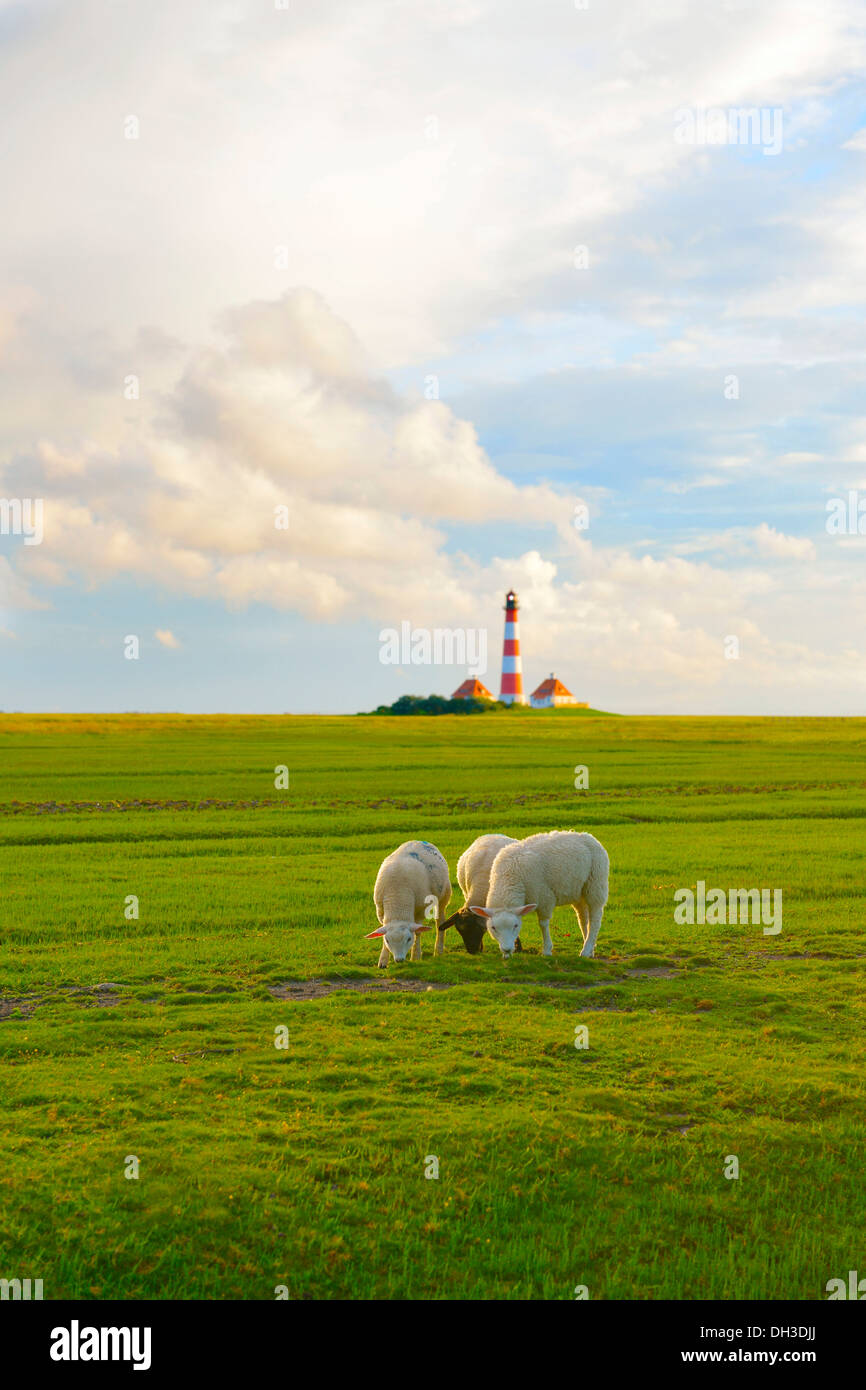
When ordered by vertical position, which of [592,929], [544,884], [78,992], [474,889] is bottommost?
[78,992]

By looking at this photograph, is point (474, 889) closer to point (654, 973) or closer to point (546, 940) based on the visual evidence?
point (546, 940)

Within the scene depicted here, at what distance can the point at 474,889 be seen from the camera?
1755 cm


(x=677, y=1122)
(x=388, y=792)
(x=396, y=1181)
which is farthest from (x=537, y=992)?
(x=388, y=792)

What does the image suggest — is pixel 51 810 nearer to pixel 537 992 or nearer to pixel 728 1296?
pixel 537 992

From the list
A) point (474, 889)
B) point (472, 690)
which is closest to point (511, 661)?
point (472, 690)

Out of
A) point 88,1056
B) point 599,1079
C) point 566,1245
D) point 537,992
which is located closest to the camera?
point 566,1245

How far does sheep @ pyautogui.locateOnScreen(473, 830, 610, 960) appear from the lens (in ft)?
52.0

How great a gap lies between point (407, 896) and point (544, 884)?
7.62 feet

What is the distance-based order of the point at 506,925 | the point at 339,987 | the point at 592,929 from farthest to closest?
1. the point at 592,929
2. the point at 506,925
3. the point at 339,987

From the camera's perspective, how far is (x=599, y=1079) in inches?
425

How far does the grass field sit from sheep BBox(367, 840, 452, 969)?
0.60 meters

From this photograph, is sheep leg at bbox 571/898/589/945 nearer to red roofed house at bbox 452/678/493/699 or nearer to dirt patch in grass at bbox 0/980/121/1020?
dirt patch in grass at bbox 0/980/121/1020
